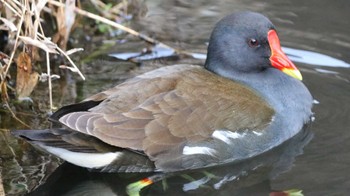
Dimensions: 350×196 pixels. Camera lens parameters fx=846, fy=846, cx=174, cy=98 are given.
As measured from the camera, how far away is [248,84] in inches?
218

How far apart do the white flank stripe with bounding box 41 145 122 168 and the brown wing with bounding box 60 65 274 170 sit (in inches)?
4.7

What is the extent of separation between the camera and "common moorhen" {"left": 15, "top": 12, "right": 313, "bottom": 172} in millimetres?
4824

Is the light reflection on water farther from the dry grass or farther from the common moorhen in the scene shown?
the dry grass

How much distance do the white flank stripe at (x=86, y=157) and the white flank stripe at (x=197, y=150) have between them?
403 millimetres

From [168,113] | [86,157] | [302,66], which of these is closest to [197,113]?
[168,113]

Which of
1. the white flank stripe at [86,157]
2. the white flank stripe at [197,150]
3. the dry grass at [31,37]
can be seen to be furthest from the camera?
the dry grass at [31,37]

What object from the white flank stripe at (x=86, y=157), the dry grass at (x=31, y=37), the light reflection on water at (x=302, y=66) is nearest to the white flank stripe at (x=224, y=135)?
the light reflection on water at (x=302, y=66)

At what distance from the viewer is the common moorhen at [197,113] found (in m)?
4.82

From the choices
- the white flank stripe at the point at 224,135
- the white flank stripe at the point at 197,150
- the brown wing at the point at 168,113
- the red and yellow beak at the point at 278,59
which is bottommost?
the white flank stripe at the point at 197,150

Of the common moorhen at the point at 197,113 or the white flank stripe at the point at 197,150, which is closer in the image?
the common moorhen at the point at 197,113

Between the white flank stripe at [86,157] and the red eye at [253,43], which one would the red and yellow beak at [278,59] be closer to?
the red eye at [253,43]

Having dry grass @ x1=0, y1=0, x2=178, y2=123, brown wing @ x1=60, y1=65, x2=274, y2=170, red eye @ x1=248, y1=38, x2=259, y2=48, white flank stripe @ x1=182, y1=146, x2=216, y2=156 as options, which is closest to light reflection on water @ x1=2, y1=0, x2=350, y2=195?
white flank stripe @ x1=182, y1=146, x2=216, y2=156

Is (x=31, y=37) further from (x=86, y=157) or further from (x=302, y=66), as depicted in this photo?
(x=302, y=66)

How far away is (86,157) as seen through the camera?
15.8ft
